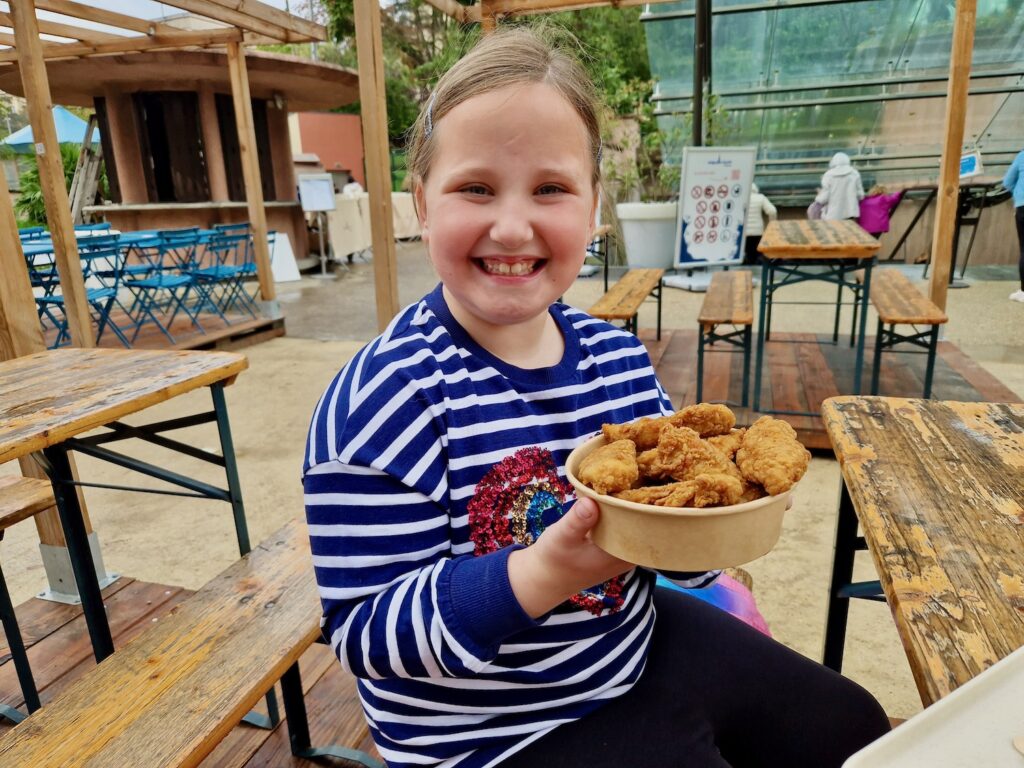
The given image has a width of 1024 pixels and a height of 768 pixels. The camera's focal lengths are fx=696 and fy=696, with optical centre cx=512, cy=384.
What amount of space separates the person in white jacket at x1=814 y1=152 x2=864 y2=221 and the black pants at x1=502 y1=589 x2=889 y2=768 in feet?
31.7

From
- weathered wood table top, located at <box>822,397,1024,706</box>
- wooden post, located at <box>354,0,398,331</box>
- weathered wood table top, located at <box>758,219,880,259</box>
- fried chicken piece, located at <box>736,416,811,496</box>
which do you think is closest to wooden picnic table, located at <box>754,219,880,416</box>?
weathered wood table top, located at <box>758,219,880,259</box>

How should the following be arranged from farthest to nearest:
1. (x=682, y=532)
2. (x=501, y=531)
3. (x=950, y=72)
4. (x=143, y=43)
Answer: (x=143, y=43)
(x=950, y=72)
(x=501, y=531)
(x=682, y=532)

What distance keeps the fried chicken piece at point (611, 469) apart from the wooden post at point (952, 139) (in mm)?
5044

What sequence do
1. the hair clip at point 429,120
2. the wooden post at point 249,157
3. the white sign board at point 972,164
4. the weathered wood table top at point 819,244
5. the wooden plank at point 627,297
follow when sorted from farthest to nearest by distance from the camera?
the white sign board at point 972,164 → the wooden post at point 249,157 → the wooden plank at point 627,297 → the weathered wood table top at point 819,244 → the hair clip at point 429,120

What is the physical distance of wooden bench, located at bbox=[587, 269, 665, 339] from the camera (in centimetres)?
410

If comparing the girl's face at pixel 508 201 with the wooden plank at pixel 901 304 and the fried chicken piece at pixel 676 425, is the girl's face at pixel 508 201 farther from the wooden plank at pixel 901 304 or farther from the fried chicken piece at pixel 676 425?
the wooden plank at pixel 901 304

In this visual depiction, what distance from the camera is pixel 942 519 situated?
100 centimetres

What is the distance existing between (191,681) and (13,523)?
1.10 m

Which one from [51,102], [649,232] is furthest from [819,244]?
[649,232]

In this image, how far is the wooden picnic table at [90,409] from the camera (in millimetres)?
1549

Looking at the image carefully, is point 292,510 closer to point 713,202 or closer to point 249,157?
point 249,157

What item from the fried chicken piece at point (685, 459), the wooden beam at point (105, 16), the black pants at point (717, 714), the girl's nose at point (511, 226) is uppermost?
the wooden beam at point (105, 16)

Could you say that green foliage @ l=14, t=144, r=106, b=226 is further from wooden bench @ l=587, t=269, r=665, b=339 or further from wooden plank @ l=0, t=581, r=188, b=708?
wooden plank @ l=0, t=581, r=188, b=708

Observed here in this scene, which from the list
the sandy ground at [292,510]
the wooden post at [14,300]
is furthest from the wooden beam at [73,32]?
the wooden post at [14,300]
